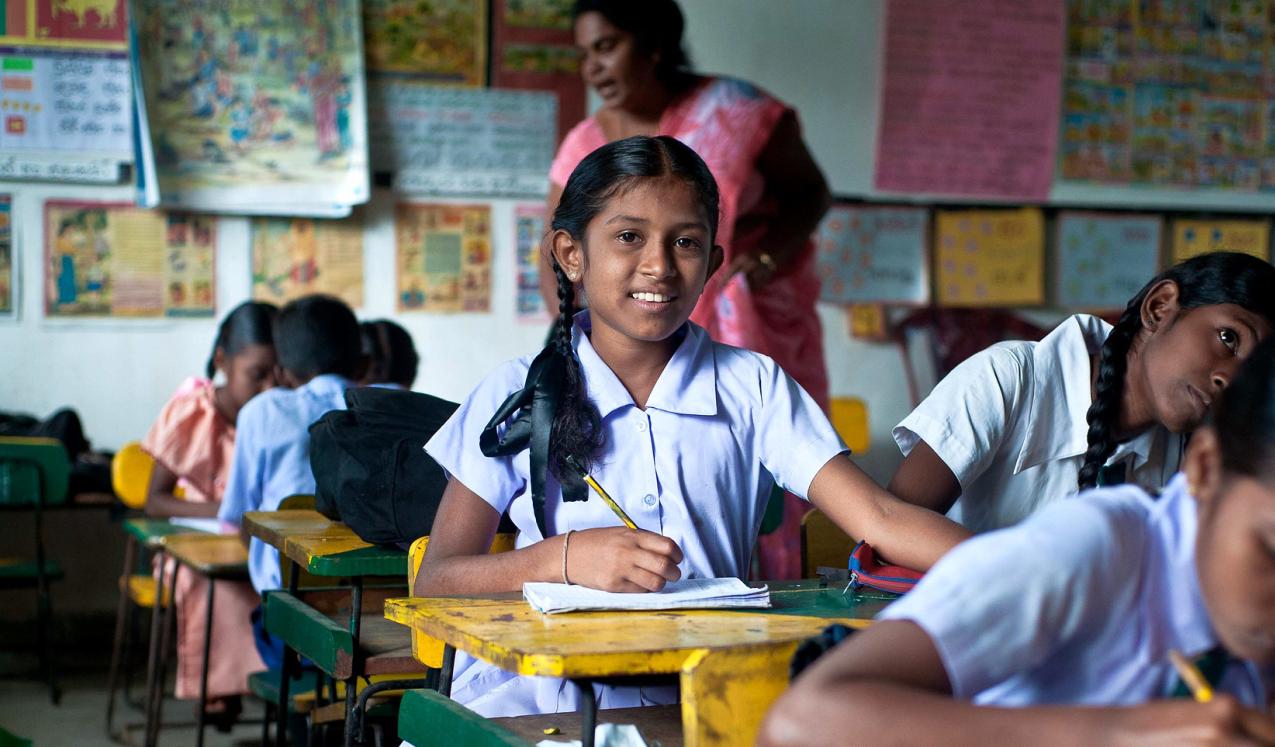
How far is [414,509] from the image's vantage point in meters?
2.04

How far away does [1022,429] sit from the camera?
1798mm

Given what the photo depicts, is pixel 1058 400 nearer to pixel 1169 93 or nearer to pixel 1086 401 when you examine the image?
pixel 1086 401

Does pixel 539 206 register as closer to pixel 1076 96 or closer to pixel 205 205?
pixel 205 205

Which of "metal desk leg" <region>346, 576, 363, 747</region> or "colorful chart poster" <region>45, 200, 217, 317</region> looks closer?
"metal desk leg" <region>346, 576, 363, 747</region>

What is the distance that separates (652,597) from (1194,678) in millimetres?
624

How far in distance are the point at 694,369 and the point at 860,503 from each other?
0.28 meters

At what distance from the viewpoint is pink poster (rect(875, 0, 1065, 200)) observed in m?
5.04

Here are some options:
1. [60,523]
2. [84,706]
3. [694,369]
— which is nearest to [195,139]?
[60,523]

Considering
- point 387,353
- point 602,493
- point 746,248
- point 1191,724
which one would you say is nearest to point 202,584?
point 387,353

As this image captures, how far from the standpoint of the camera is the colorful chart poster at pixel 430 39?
14.9 feet

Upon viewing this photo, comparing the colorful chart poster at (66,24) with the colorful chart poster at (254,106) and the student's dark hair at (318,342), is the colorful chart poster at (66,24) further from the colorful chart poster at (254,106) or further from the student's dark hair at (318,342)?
the student's dark hair at (318,342)

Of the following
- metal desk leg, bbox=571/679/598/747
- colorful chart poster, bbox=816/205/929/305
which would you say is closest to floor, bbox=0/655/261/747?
colorful chart poster, bbox=816/205/929/305

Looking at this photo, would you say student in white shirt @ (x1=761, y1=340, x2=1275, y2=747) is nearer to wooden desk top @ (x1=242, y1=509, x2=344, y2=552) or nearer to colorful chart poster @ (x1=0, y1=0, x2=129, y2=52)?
wooden desk top @ (x1=242, y1=509, x2=344, y2=552)

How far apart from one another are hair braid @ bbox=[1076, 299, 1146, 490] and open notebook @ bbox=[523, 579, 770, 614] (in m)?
0.56
